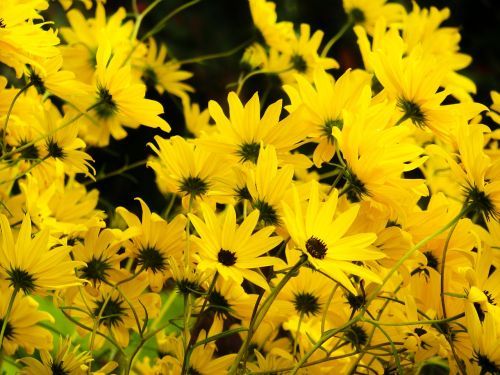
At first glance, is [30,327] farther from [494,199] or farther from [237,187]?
[494,199]

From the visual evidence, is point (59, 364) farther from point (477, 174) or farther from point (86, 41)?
point (86, 41)

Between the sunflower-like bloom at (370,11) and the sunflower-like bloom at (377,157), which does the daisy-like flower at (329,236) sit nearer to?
the sunflower-like bloom at (377,157)

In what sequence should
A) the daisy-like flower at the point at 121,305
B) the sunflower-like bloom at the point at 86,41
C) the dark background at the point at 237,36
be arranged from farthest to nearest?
the dark background at the point at 237,36 < the sunflower-like bloom at the point at 86,41 < the daisy-like flower at the point at 121,305

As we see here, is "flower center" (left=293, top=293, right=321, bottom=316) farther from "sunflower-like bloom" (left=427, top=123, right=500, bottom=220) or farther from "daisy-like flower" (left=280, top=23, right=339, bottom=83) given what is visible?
"daisy-like flower" (left=280, top=23, right=339, bottom=83)

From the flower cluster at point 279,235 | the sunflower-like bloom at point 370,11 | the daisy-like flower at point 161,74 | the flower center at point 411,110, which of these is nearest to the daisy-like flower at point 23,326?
the flower cluster at point 279,235

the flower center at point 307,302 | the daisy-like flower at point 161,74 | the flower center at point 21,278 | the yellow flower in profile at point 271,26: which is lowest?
the flower center at point 21,278

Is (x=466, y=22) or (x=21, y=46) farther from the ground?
(x=466, y=22)

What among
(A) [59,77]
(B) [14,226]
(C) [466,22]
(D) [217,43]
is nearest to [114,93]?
(A) [59,77]
